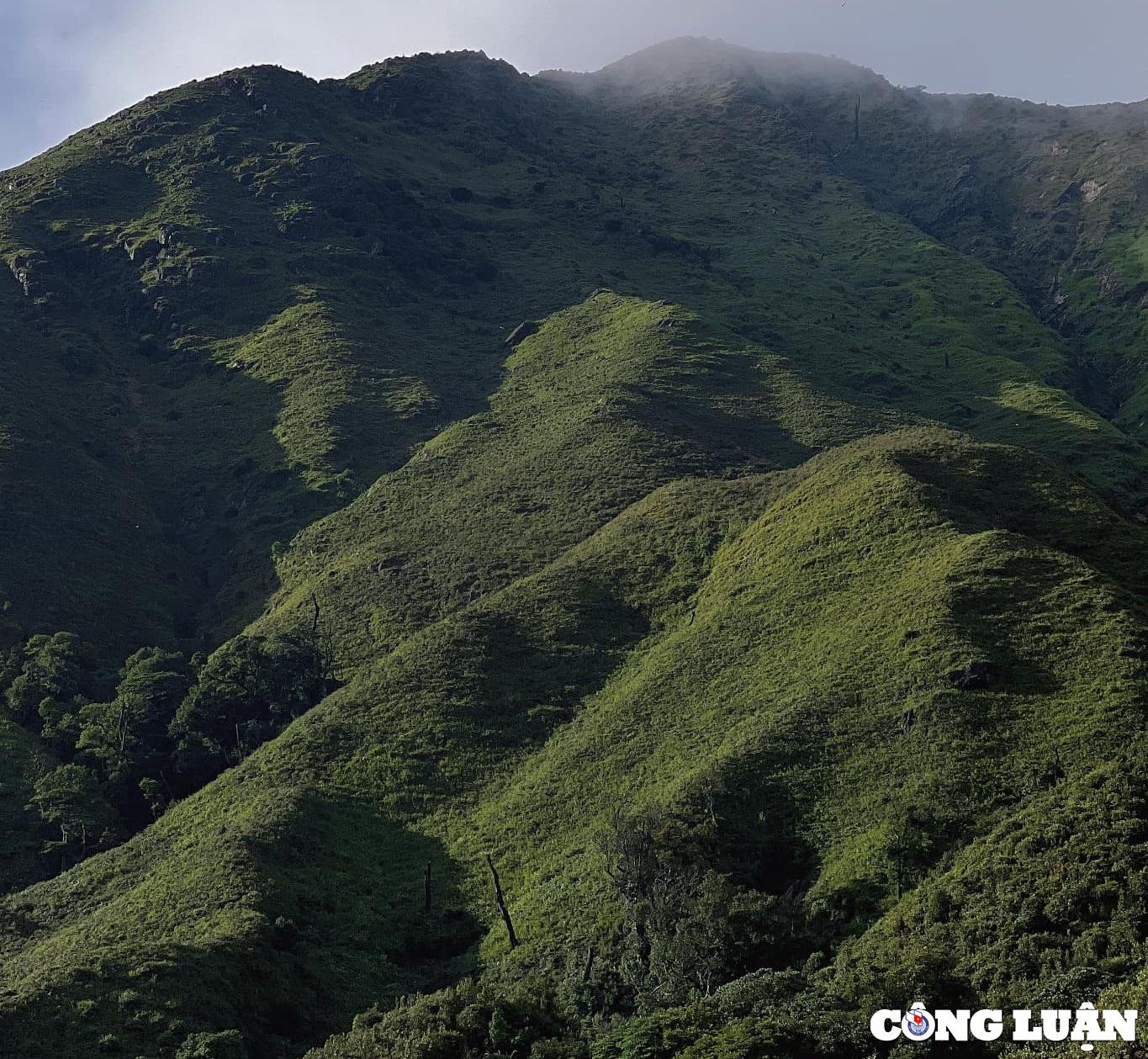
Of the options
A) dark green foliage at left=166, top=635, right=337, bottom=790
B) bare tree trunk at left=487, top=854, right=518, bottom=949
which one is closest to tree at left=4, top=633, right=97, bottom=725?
dark green foliage at left=166, top=635, right=337, bottom=790

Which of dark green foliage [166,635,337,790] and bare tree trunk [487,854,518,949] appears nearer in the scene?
bare tree trunk [487,854,518,949]

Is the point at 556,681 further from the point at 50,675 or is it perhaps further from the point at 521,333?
the point at 521,333

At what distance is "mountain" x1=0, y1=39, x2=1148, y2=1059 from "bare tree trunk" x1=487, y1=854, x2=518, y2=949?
466 mm

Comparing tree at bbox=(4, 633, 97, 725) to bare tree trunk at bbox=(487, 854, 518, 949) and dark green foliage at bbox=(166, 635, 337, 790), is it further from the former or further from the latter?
bare tree trunk at bbox=(487, 854, 518, 949)

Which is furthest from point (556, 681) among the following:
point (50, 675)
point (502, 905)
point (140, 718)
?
point (50, 675)

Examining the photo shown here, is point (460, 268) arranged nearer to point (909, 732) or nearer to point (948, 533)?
point (948, 533)

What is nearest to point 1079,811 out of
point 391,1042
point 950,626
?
point 950,626

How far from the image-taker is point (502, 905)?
6288 cm

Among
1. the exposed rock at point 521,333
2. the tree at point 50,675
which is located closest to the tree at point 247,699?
the tree at point 50,675

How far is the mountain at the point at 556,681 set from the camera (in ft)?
176

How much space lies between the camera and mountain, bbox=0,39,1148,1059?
176 ft

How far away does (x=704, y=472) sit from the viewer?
121 metres

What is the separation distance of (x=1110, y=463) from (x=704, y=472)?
40.5 metres

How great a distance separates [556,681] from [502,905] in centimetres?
2598
